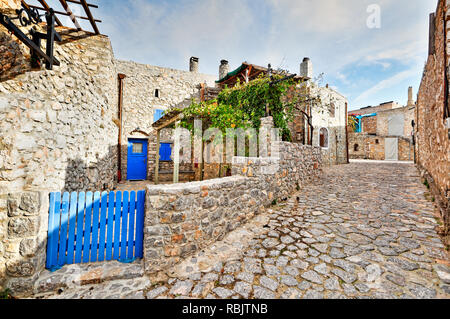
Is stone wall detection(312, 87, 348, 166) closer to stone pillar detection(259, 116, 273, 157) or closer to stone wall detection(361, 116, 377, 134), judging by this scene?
stone pillar detection(259, 116, 273, 157)

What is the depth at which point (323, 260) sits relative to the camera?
8.30 ft

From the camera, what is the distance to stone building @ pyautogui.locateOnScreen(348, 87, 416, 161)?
65.4 ft

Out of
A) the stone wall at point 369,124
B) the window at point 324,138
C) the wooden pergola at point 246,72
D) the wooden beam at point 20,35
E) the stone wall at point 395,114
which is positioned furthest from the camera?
the stone wall at point 369,124

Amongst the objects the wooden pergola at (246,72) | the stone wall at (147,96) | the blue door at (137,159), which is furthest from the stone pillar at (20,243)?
the wooden pergola at (246,72)

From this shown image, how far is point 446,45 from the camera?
267 cm

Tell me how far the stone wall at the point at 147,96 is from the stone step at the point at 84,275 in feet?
26.9

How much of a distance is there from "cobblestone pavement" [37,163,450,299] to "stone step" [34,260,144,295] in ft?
0.38

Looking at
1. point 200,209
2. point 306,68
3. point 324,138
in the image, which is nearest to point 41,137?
point 200,209

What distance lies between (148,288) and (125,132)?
9564mm

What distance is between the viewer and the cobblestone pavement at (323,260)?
6.60 feet

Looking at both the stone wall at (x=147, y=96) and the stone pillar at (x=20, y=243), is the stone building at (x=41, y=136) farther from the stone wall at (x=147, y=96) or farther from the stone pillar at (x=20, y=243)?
the stone wall at (x=147, y=96)

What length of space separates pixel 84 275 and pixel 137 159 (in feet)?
28.7

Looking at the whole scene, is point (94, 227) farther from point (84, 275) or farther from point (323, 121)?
point (323, 121)

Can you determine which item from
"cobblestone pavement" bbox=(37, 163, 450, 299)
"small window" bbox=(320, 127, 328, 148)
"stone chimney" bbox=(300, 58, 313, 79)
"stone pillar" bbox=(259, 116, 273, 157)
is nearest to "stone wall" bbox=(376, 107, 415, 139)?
"small window" bbox=(320, 127, 328, 148)
